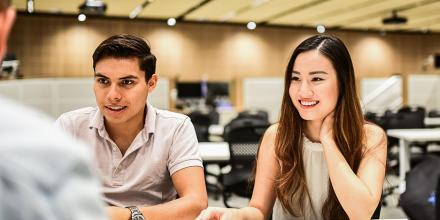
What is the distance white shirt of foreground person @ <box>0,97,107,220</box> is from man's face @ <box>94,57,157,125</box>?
1.52 meters

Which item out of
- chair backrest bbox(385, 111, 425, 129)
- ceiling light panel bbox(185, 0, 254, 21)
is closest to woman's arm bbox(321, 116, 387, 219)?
chair backrest bbox(385, 111, 425, 129)

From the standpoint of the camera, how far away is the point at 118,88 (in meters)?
2.00

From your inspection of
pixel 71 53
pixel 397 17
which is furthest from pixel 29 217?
pixel 71 53

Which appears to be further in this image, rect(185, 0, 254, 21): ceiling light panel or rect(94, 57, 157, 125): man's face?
rect(185, 0, 254, 21): ceiling light panel

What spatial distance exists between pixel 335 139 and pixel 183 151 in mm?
639

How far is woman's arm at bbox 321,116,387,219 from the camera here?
6.00 feet

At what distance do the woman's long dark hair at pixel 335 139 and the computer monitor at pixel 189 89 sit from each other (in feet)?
37.3

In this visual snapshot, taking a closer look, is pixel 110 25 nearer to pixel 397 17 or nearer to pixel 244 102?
pixel 244 102

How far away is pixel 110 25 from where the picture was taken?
1350 cm

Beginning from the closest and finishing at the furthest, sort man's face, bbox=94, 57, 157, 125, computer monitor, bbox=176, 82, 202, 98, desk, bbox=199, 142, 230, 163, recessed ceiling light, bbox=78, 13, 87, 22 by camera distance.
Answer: man's face, bbox=94, 57, 157, 125
desk, bbox=199, 142, 230, 163
recessed ceiling light, bbox=78, 13, 87, 22
computer monitor, bbox=176, 82, 202, 98

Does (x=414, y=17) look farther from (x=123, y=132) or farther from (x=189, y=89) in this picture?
(x=123, y=132)

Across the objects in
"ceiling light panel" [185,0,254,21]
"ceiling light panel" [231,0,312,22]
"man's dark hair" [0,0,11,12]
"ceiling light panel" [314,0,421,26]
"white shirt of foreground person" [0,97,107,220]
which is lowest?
"white shirt of foreground person" [0,97,107,220]

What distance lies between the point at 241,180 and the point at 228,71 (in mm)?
10411

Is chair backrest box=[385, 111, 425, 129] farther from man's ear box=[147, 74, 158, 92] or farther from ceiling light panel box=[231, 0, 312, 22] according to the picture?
man's ear box=[147, 74, 158, 92]
